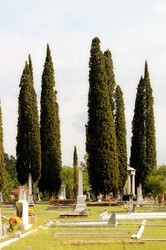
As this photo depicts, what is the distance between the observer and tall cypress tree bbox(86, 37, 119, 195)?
53.2 m

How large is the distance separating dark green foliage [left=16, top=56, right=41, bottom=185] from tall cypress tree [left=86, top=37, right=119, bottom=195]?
4588mm

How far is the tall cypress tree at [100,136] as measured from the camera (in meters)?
53.2

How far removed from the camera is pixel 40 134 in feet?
190

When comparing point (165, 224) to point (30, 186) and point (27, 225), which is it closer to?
point (27, 225)

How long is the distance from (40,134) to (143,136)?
421 inches

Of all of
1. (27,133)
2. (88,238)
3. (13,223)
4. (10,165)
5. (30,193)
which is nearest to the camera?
(88,238)

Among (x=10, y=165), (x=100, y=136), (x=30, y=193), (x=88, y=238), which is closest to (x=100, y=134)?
(x=100, y=136)

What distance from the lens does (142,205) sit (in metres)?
49.2

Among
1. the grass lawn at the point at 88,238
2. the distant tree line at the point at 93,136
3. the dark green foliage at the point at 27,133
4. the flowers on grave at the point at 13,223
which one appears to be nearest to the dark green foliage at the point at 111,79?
the distant tree line at the point at 93,136

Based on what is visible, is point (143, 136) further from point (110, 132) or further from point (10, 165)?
point (10, 165)

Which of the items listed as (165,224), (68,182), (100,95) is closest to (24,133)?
(100,95)

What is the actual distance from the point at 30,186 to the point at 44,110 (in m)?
7.86

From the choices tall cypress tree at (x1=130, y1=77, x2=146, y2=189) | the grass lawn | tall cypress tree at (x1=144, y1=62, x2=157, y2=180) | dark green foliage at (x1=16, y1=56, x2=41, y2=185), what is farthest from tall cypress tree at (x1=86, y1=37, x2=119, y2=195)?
the grass lawn

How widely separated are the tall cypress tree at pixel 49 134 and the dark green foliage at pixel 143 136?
881 cm
